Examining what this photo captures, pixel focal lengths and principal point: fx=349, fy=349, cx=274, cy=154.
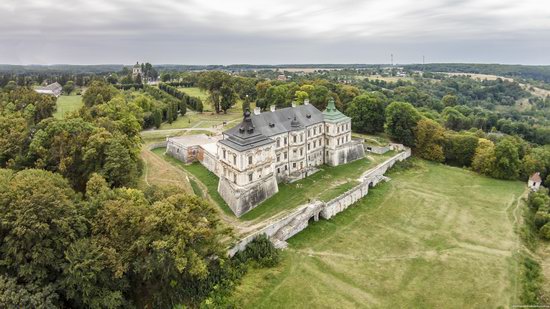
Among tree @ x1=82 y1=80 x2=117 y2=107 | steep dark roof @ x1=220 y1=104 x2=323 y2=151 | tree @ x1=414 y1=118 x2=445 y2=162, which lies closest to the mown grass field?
steep dark roof @ x1=220 y1=104 x2=323 y2=151

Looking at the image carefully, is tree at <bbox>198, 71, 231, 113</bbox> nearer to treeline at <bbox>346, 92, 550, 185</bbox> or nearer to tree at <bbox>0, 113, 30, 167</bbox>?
treeline at <bbox>346, 92, 550, 185</bbox>

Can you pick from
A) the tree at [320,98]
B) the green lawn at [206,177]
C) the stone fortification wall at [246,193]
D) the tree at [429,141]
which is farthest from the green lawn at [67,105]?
the tree at [429,141]

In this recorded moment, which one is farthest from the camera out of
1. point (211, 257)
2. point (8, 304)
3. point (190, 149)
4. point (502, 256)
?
point (190, 149)

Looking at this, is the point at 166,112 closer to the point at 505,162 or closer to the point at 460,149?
the point at 460,149

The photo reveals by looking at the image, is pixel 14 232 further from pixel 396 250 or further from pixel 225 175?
pixel 396 250

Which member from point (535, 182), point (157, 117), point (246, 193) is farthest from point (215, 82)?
point (535, 182)

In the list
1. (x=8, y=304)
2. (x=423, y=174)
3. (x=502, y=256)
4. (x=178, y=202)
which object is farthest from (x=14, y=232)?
(x=423, y=174)
